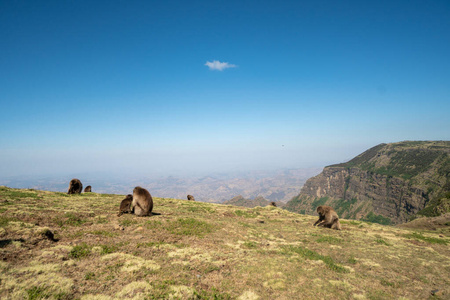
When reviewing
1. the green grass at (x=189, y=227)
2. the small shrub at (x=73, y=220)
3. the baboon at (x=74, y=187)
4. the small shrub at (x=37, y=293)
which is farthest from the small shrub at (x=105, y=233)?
the baboon at (x=74, y=187)

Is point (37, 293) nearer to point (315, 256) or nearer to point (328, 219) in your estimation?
point (315, 256)

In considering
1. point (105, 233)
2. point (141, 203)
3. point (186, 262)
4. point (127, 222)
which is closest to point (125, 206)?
point (141, 203)

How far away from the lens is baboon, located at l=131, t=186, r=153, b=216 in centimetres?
1758

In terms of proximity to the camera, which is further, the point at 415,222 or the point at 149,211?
the point at 415,222

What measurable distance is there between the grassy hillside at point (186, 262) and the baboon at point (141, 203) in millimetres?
1293

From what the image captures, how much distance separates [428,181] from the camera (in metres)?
188

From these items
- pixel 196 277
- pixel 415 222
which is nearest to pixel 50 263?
pixel 196 277

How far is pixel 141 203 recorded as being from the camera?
17.7 metres

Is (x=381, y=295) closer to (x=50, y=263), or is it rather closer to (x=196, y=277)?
(x=196, y=277)

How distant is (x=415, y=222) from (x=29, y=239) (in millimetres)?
51736

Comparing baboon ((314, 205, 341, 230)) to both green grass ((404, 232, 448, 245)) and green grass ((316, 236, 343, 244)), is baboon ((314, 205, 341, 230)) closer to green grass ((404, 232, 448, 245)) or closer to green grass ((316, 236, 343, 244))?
green grass ((316, 236, 343, 244))

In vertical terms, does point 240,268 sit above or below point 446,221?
above

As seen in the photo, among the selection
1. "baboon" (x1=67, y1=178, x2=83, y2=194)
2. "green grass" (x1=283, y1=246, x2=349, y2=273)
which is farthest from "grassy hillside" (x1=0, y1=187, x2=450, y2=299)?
"baboon" (x1=67, y1=178, x2=83, y2=194)

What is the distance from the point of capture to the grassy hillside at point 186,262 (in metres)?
7.70
